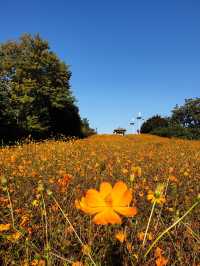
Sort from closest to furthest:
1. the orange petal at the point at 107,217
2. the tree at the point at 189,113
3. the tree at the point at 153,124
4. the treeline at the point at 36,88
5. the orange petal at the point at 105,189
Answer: the orange petal at the point at 107,217 → the orange petal at the point at 105,189 → the treeline at the point at 36,88 → the tree at the point at 153,124 → the tree at the point at 189,113

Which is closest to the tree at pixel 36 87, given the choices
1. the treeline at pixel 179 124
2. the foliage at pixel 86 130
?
the foliage at pixel 86 130

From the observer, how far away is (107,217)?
786mm

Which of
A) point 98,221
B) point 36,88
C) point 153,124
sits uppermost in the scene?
point 36,88

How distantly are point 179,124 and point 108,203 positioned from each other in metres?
33.5

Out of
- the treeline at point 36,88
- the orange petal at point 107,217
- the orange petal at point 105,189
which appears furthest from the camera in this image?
the treeline at point 36,88

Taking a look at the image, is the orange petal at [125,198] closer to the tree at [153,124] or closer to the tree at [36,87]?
the tree at [36,87]

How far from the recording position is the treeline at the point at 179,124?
30348mm

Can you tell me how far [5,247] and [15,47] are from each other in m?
30.4

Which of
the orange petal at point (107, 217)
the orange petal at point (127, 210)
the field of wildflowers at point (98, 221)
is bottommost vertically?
the field of wildflowers at point (98, 221)

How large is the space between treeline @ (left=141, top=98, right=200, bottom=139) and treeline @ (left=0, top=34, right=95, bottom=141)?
8.02 m

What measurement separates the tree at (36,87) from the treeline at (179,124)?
8.08m

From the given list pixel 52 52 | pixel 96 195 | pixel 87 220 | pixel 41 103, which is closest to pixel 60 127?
pixel 41 103

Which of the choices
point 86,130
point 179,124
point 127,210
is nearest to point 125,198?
point 127,210

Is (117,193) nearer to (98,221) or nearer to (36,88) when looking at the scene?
(98,221)
